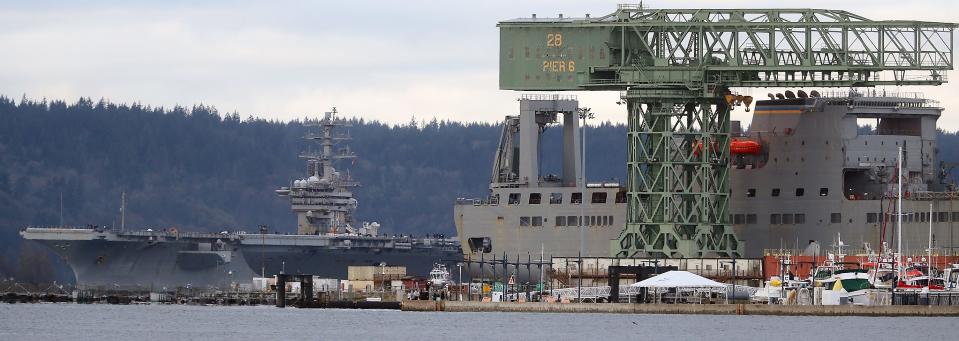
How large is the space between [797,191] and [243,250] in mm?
35928

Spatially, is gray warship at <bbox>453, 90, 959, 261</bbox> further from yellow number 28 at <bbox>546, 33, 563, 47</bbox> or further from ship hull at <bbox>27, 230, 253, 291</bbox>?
ship hull at <bbox>27, 230, 253, 291</bbox>

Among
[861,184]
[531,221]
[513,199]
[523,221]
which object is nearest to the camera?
[861,184]

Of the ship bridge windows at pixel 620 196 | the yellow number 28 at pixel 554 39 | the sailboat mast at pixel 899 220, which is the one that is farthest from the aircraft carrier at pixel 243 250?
the sailboat mast at pixel 899 220

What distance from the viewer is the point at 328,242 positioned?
129 m

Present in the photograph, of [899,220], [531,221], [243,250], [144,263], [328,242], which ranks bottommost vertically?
[144,263]

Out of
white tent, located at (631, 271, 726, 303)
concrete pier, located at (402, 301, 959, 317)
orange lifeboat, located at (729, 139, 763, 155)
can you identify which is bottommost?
concrete pier, located at (402, 301, 959, 317)

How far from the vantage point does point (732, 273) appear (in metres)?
99.9

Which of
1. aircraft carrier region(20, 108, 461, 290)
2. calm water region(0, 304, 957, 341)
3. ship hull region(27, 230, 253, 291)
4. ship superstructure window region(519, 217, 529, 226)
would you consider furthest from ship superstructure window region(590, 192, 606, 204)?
ship hull region(27, 230, 253, 291)

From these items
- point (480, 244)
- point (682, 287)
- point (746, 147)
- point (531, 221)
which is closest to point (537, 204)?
point (531, 221)

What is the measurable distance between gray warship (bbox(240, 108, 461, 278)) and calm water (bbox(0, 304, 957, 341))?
29.6 metres

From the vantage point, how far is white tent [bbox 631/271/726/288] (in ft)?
294

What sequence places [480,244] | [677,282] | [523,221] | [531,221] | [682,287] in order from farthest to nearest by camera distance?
1. [480,244]
2. [523,221]
3. [531,221]
4. [682,287]
5. [677,282]

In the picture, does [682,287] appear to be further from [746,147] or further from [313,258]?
[313,258]

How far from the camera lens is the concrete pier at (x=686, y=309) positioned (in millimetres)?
87938
